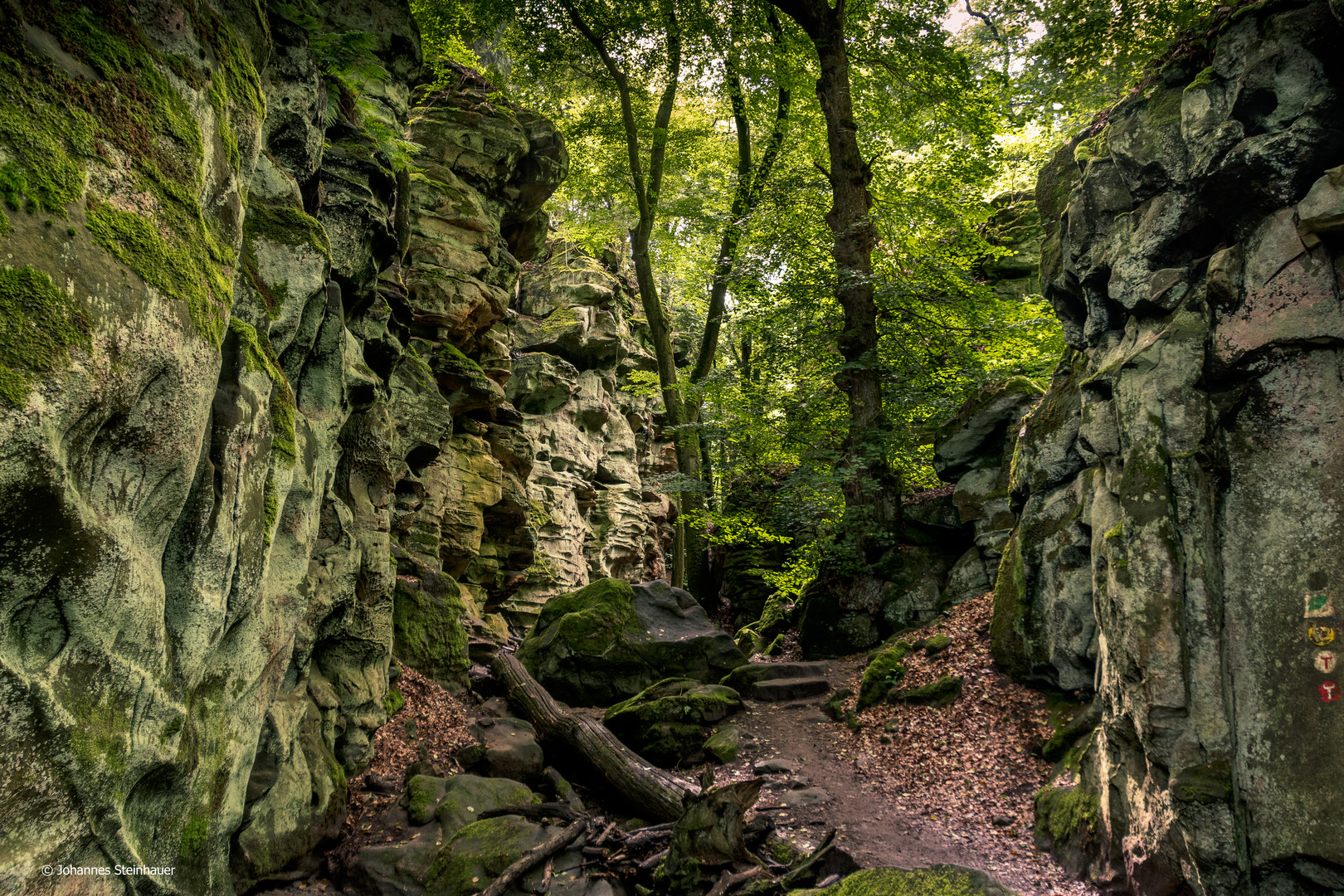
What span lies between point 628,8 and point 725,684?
14639mm

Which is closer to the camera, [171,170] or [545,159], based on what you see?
[171,170]

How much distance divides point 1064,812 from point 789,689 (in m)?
5.08

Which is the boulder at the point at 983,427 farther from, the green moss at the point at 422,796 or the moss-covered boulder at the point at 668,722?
the green moss at the point at 422,796

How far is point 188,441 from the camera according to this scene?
376 centimetres

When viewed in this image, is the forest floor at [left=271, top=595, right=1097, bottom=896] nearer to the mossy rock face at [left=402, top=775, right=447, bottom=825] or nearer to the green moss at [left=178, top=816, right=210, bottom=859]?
the mossy rock face at [left=402, top=775, right=447, bottom=825]

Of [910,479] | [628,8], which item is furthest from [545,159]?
[910,479]

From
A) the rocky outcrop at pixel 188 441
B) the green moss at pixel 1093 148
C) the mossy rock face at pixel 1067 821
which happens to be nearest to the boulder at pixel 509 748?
the rocky outcrop at pixel 188 441

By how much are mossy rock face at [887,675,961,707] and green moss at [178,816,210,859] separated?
26.1ft

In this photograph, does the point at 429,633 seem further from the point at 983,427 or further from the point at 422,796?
the point at 983,427

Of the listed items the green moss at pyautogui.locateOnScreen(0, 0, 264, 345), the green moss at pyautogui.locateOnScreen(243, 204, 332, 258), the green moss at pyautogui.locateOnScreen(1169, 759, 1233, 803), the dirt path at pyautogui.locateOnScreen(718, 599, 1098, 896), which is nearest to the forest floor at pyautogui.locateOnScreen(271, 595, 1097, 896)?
the dirt path at pyautogui.locateOnScreen(718, 599, 1098, 896)

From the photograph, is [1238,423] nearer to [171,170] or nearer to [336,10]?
[171,170]

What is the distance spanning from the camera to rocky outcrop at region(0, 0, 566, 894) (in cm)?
291

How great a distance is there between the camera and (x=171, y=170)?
3781mm

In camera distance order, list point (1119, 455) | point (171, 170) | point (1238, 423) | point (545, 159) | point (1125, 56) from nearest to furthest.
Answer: point (171, 170)
point (1238, 423)
point (1119, 455)
point (1125, 56)
point (545, 159)
